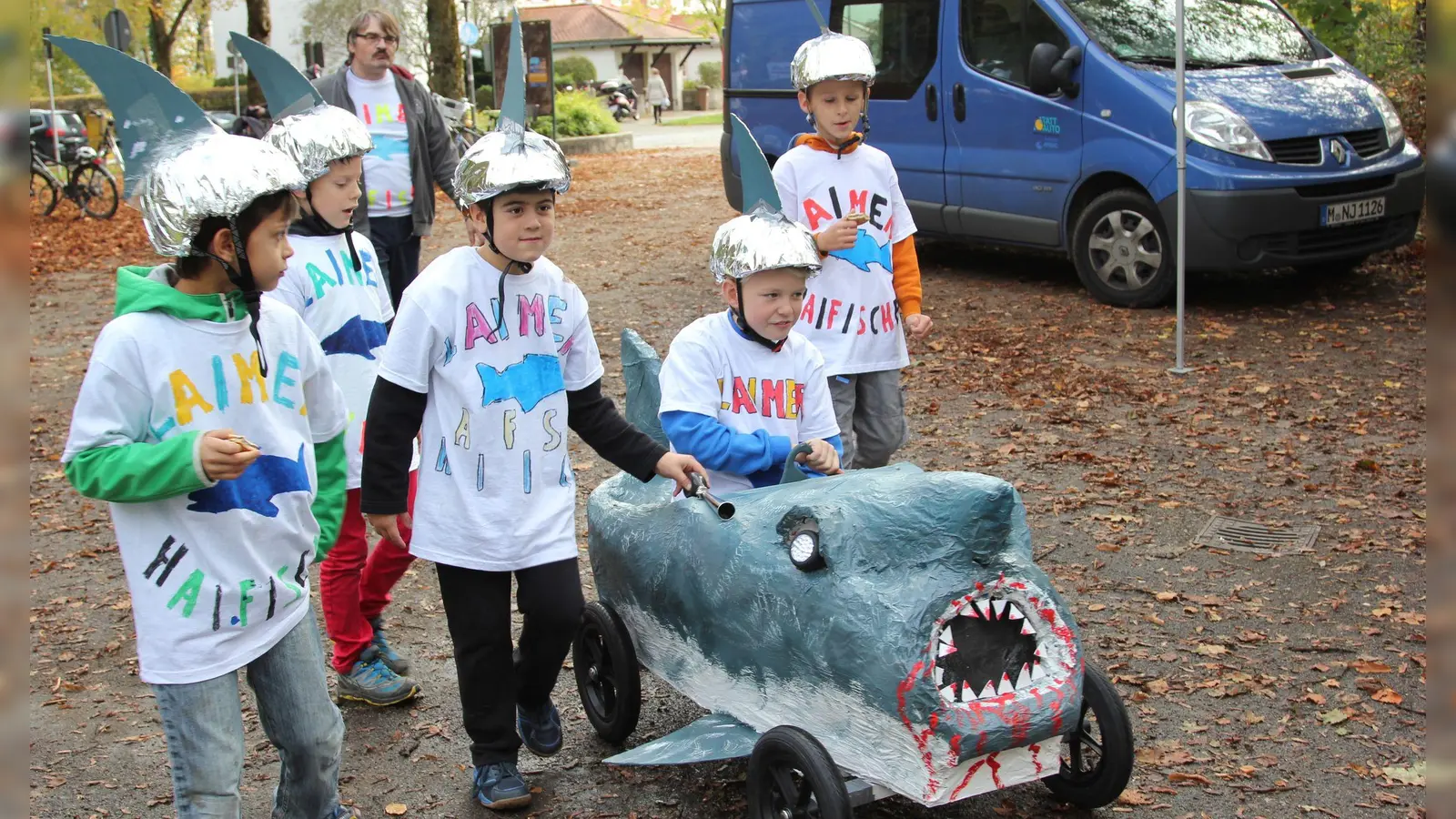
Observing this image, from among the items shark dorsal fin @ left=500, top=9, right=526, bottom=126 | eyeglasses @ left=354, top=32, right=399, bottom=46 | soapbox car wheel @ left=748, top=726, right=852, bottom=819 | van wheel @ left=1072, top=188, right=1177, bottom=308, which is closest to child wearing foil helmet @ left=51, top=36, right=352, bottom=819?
shark dorsal fin @ left=500, top=9, right=526, bottom=126

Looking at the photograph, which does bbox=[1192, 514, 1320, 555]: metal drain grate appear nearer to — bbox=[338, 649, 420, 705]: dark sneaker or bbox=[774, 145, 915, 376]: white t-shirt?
bbox=[774, 145, 915, 376]: white t-shirt

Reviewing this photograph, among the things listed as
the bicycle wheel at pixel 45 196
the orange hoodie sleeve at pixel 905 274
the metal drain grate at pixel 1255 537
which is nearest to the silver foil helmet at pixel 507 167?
the orange hoodie sleeve at pixel 905 274

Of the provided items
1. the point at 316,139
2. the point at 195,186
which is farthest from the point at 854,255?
the point at 195,186

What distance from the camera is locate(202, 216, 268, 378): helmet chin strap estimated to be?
282cm

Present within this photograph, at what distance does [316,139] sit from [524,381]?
1161 millimetres

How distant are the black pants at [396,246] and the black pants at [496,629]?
2.55 meters

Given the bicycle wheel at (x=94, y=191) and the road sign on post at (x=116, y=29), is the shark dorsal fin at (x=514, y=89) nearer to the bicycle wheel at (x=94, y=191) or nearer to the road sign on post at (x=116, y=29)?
the road sign on post at (x=116, y=29)

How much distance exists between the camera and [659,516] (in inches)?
146

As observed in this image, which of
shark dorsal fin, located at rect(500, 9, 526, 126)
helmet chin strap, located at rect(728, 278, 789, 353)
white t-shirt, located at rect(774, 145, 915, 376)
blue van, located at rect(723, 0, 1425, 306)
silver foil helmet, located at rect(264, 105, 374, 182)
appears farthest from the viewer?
blue van, located at rect(723, 0, 1425, 306)

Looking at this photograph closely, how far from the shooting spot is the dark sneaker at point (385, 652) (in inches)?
173

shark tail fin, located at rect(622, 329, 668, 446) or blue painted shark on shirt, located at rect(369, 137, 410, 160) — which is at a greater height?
blue painted shark on shirt, located at rect(369, 137, 410, 160)

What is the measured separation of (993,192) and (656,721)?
7.09 metres

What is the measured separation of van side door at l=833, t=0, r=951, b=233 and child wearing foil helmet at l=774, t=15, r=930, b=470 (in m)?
5.82

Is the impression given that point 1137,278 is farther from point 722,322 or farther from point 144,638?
point 144,638
